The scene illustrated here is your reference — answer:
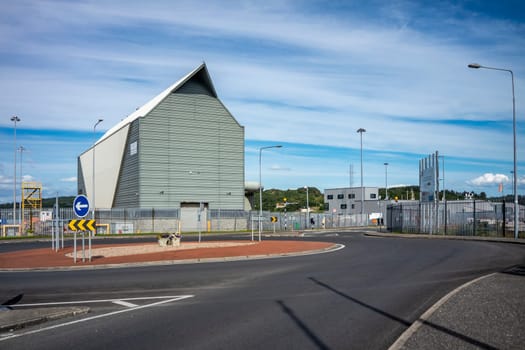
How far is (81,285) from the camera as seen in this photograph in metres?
14.2

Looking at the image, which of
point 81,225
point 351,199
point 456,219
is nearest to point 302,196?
point 351,199

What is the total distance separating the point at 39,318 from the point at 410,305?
700 cm

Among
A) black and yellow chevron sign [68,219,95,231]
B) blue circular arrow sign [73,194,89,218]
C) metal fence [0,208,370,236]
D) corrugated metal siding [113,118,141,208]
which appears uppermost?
corrugated metal siding [113,118,141,208]

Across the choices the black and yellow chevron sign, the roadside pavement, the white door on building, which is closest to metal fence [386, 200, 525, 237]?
the white door on building

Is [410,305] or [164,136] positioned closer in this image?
[410,305]

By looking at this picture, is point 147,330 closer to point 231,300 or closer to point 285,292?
point 231,300

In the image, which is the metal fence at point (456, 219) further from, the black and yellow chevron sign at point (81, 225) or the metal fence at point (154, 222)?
the black and yellow chevron sign at point (81, 225)

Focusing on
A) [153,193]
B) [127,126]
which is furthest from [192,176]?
[127,126]

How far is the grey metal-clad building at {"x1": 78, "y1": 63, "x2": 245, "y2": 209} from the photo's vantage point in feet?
197

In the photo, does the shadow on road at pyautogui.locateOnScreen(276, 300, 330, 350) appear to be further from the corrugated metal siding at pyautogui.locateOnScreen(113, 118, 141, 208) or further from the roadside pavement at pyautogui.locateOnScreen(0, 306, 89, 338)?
the corrugated metal siding at pyautogui.locateOnScreen(113, 118, 141, 208)

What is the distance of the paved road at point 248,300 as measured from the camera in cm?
766

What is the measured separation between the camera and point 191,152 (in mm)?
62531

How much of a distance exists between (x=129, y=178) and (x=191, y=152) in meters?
8.28

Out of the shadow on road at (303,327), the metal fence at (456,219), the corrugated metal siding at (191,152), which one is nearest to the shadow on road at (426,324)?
the shadow on road at (303,327)
